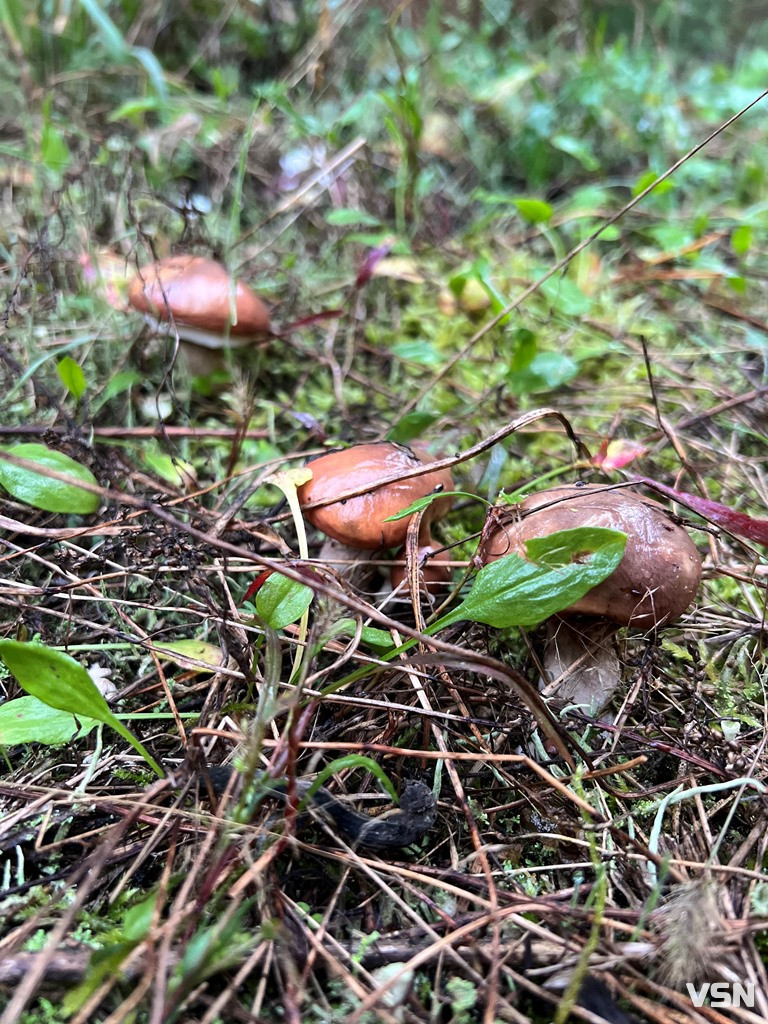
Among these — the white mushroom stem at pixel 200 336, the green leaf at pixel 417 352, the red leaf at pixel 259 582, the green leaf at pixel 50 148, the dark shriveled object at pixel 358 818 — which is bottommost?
the dark shriveled object at pixel 358 818

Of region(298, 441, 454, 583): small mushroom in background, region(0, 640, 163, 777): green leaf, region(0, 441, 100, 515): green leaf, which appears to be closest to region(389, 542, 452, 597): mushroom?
region(298, 441, 454, 583): small mushroom in background

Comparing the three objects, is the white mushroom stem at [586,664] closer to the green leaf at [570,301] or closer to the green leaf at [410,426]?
the green leaf at [410,426]

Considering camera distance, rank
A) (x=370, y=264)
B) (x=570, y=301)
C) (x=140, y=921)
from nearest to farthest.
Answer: (x=140, y=921)
(x=570, y=301)
(x=370, y=264)

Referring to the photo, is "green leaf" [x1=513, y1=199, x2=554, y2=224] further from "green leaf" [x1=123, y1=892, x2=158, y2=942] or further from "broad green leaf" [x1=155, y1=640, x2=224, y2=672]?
"green leaf" [x1=123, y1=892, x2=158, y2=942]

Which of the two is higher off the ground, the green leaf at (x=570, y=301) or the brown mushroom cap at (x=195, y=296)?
the brown mushroom cap at (x=195, y=296)

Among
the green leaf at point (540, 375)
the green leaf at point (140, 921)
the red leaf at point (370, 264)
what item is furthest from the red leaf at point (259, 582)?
the red leaf at point (370, 264)

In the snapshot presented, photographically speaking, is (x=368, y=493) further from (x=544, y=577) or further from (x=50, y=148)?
(x=50, y=148)

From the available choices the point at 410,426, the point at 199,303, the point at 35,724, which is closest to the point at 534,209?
the point at 410,426
